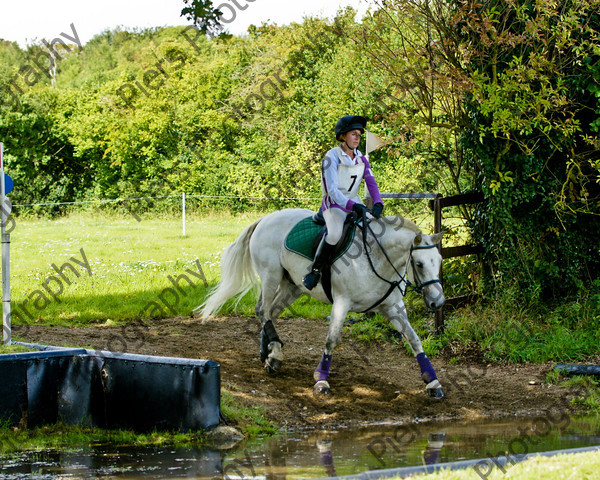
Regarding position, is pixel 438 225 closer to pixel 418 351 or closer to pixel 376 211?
pixel 376 211

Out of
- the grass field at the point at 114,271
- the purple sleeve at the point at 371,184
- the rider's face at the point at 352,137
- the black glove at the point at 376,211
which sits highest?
the rider's face at the point at 352,137

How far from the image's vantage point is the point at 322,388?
7.11m

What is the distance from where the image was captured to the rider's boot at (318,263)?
735 centimetres

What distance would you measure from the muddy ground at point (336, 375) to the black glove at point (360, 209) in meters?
1.81

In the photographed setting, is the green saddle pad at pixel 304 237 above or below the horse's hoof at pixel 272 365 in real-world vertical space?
above

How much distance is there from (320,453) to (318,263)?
8.02 feet

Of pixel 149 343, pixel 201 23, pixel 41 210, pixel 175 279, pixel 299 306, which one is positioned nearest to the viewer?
pixel 201 23

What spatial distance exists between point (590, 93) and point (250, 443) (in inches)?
262

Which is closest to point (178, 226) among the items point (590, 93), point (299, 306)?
point (299, 306)

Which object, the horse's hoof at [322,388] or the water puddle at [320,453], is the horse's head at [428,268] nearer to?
the water puddle at [320,453]

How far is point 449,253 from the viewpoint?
380 inches

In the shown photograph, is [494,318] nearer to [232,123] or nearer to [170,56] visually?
[232,123]

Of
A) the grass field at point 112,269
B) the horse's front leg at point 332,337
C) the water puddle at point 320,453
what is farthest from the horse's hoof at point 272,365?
the grass field at point 112,269

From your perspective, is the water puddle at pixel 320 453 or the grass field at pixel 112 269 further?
the grass field at pixel 112 269
